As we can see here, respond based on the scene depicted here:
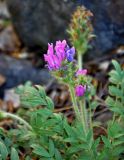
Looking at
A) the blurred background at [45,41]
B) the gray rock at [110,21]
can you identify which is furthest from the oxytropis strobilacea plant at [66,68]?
the gray rock at [110,21]

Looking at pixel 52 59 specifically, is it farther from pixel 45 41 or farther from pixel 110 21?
pixel 45 41

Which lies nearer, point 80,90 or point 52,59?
point 52,59

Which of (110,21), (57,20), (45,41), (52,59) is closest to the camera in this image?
(52,59)

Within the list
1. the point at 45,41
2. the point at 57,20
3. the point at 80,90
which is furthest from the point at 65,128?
the point at 45,41

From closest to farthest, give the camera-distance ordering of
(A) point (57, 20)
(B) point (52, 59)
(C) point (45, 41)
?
(B) point (52, 59)
(A) point (57, 20)
(C) point (45, 41)

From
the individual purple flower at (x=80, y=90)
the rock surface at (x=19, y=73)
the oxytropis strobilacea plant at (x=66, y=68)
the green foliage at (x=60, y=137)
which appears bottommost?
the green foliage at (x=60, y=137)

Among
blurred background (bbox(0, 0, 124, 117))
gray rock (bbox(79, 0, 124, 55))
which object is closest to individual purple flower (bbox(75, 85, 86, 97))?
blurred background (bbox(0, 0, 124, 117))

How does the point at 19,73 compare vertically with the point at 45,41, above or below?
below

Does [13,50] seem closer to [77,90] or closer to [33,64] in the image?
[33,64]

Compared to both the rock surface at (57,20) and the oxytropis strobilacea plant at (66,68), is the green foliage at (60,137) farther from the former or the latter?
the rock surface at (57,20)
